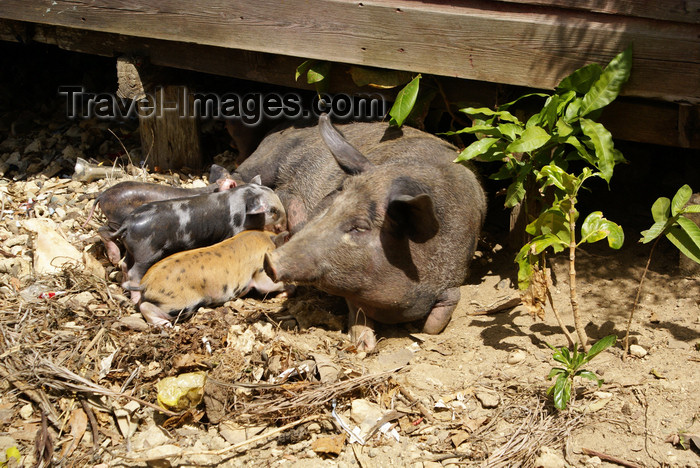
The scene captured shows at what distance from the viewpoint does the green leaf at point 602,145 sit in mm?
3854

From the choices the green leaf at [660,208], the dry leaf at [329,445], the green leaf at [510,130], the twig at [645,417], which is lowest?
the dry leaf at [329,445]

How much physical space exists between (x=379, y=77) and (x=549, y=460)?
300 cm

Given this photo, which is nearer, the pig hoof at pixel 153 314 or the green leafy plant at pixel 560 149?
the green leafy plant at pixel 560 149

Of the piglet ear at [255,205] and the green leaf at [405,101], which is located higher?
the green leaf at [405,101]

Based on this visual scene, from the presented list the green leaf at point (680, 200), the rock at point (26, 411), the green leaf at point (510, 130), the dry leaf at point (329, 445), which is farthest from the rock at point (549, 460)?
the rock at point (26, 411)

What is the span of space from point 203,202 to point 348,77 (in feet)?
5.05

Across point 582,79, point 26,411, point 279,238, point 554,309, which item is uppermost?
point 582,79

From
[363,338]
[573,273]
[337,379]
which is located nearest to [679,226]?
[573,273]

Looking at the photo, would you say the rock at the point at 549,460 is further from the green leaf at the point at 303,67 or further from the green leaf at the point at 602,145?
the green leaf at the point at 303,67

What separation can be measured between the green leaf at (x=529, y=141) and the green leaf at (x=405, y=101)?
100 cm

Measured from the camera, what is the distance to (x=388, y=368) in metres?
3.94

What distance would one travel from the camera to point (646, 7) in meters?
3.93

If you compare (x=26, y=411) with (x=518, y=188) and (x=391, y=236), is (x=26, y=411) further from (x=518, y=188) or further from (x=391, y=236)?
(x=518, y=188)

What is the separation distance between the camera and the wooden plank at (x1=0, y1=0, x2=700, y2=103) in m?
4.02
